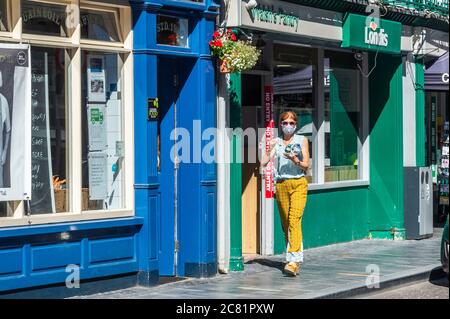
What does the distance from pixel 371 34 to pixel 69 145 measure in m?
6.13

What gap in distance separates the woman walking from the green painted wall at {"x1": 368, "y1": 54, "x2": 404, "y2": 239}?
4550mm

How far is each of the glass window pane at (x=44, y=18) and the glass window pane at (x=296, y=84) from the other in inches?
179

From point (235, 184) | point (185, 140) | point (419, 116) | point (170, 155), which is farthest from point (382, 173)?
point (170, 155)

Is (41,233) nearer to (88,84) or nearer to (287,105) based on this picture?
(88,84)

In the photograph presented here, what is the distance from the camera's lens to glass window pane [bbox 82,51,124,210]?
10.4 meters

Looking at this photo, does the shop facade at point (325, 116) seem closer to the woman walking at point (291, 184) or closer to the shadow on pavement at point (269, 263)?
the shadow on pavement at point (269, 263)

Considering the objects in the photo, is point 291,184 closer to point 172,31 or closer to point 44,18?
point 172,31

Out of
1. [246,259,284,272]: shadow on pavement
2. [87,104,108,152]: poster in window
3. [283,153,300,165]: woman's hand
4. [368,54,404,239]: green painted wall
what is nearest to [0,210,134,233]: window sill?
[87,104,108,152]: poster in window

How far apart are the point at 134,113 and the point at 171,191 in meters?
1.31

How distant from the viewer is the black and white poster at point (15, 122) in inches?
372
